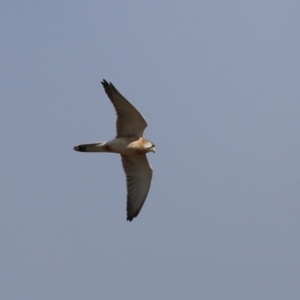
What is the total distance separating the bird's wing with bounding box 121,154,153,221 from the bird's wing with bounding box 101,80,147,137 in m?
0.69

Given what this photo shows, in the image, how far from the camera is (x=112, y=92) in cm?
1969

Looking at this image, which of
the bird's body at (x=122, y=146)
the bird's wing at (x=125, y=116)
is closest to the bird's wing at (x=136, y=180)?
the bird's body at (x=122, y=146)

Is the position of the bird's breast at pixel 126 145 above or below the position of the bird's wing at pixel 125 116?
below

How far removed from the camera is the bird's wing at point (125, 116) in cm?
1966

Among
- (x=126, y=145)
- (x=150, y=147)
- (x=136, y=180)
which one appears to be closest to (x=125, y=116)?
(x=126, y=145)

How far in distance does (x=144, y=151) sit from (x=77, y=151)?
5.10ft

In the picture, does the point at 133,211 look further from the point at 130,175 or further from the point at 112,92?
the point at 112,92

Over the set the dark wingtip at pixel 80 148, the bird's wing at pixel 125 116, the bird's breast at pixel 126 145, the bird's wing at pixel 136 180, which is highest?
the bird's wing at pixel 125 116

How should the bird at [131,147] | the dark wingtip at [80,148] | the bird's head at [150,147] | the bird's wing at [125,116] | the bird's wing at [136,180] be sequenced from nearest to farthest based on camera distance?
the bird's wing at [125,116] → the bird at [131,147] → the dark wingtip at [80,148] → the bird's head at [150,147] → the bird's wing at [136,180]

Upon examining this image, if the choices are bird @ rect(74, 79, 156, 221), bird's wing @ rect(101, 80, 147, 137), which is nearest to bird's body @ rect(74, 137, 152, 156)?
bird @ rect(74, 79, 156, 221)

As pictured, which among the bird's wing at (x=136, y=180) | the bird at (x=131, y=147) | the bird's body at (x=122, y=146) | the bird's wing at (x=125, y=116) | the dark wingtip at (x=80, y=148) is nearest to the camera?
the bird's wing at (x=125, y=116)

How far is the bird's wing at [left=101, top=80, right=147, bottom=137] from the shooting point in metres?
19.7

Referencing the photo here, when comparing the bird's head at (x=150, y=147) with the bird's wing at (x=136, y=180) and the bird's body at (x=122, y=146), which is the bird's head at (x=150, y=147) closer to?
the bird's body at (x=122, y=146)

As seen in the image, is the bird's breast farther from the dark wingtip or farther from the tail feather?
the dark wingtip
